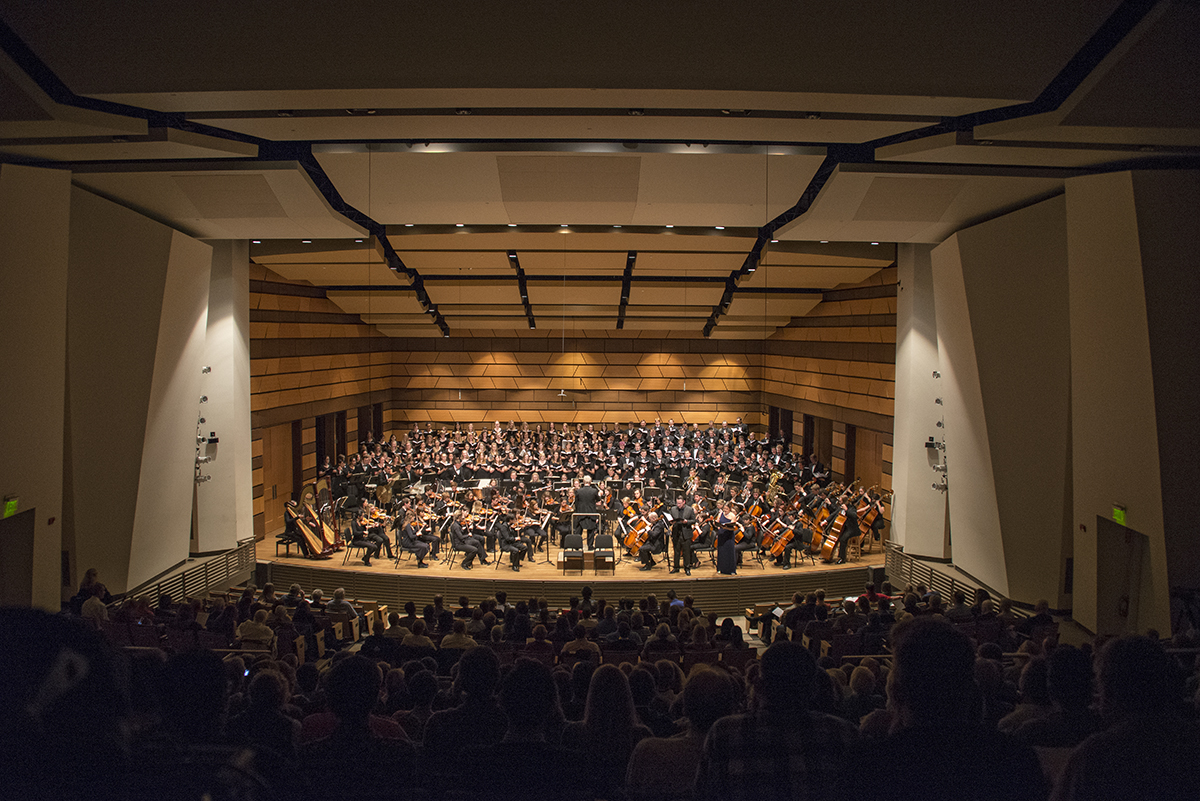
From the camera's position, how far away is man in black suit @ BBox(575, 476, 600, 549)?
1161 centimetres

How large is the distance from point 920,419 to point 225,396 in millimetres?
10714

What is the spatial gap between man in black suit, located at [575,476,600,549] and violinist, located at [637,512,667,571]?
101 cm

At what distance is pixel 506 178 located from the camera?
8.65 metres

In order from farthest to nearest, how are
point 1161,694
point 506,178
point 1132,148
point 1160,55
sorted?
point 506,178 → point 1132,148 → point 1160,55 → point 1161,694

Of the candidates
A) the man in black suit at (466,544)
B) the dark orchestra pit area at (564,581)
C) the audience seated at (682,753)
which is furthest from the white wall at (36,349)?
the audience seated at (682,753)

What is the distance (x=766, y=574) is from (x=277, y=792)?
9.64 metres

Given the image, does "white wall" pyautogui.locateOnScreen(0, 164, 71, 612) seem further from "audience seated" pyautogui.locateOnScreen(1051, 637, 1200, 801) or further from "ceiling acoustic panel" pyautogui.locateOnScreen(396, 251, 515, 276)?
"audience seated" pyautogui.locateOnScreen(1051, 637, 1200, 801)

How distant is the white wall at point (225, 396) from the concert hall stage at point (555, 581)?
1.04 meters

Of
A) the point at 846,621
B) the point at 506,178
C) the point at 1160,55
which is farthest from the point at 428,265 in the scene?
the point at 1160,55

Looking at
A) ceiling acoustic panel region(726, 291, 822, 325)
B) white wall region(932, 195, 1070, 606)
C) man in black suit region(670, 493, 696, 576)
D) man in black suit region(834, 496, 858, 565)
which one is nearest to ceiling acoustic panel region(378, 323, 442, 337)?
ceiling acoustic panel region(726, 291, 822, 325)

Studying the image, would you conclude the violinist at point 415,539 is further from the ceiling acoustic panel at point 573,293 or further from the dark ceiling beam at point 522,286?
the ceiling acoustic panel at point 573,293

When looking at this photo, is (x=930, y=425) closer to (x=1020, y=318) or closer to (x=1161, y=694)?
(x=1020, y=318)

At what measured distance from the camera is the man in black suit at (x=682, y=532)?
1074cm

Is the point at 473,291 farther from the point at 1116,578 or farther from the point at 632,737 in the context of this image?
the point at 632,737
